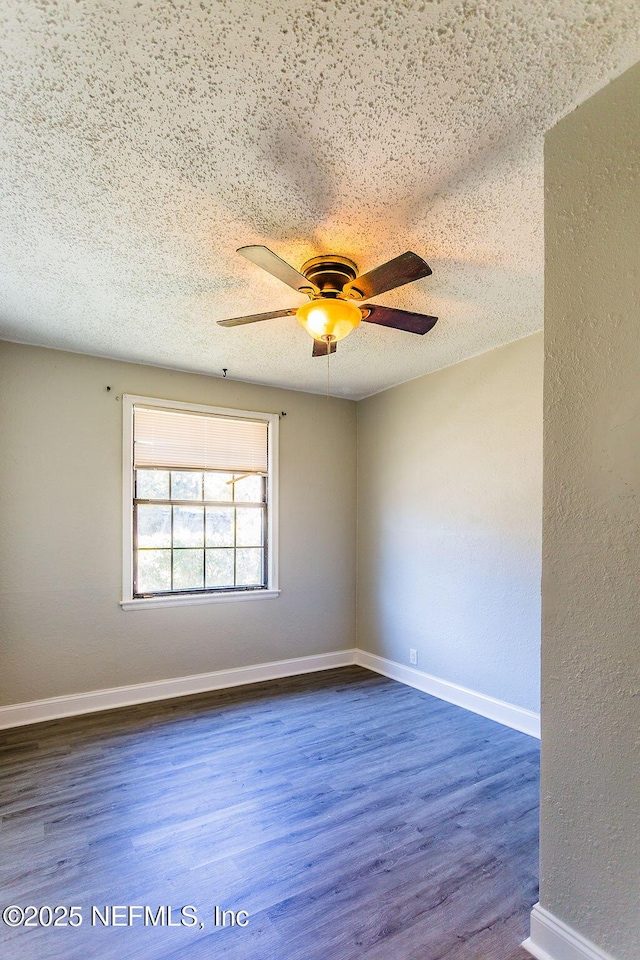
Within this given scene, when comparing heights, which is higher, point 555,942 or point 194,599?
point 194,599

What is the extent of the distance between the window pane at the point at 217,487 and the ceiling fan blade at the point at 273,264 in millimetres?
2337

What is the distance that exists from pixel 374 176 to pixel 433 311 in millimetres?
1222

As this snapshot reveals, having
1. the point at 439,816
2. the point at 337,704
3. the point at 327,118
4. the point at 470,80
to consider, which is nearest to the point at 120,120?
the point at 327,118

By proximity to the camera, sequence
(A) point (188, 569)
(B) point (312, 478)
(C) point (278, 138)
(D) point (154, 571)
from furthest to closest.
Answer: (B) point (312, 478) < (A) point (188, 569) < (D) point (154, 571) < (C) point (278, 138)

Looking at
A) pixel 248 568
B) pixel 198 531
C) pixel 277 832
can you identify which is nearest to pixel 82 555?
pixel 198 531

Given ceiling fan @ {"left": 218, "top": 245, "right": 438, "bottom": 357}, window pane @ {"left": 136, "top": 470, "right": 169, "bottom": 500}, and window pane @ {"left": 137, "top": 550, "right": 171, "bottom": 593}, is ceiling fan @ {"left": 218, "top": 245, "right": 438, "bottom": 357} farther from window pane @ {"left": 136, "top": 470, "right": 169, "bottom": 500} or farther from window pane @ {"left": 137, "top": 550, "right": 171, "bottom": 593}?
window pane @ {"left": 137, "top": 550, "right": 171, "bottom": 593}

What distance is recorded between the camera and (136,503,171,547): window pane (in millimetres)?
3840

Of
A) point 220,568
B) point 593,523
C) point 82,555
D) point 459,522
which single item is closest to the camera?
point 593,523

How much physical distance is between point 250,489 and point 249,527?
34 centimetres

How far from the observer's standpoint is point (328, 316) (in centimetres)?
216

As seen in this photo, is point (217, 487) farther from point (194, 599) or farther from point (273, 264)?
point (273, 264)

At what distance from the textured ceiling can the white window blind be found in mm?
1273

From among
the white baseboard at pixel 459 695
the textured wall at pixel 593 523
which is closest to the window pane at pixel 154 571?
the white baseboard at pixel 459 695

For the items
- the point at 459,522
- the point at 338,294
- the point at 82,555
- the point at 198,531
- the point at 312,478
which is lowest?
the point at 82,555
